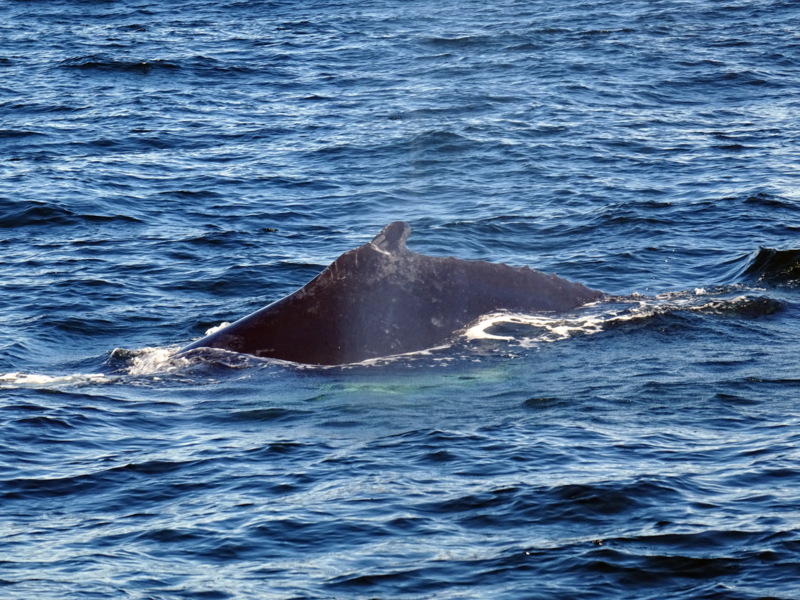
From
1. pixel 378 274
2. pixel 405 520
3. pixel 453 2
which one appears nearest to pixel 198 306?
pixel 378 274

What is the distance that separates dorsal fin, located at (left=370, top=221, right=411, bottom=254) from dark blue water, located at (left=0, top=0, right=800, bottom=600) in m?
1.19

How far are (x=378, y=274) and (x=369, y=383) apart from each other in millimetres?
1269

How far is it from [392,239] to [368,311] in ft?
2.64

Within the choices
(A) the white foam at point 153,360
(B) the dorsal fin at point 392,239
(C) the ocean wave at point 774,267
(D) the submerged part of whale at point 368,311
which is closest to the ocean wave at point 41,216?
(A) the white foam at point 153,360

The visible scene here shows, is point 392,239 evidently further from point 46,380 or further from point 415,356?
point 46,380

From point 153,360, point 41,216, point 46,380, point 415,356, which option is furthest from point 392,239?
point 41,216

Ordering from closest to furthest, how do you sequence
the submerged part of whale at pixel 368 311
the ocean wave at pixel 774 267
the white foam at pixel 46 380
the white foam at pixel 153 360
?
the submerged part of whale at pixel 368 311
the white foam at pixel 46 380
the white foam at pixel 153 360
the ocean wave at pixel 774 267

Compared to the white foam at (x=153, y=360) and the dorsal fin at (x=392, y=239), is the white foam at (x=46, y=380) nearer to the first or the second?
the white foam at (x=153, y=360)

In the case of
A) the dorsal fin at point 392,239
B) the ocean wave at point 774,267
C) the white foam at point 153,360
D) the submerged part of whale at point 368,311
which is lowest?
the ocean wave at point 774,267

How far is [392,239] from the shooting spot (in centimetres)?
1359

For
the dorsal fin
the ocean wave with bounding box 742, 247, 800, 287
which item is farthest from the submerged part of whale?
the ocean wave with bounding box 742, 247, 800, 287

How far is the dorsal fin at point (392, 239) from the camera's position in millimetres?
13549

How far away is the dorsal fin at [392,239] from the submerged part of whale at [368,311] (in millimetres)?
11

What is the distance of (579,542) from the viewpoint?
8945 millimetres
